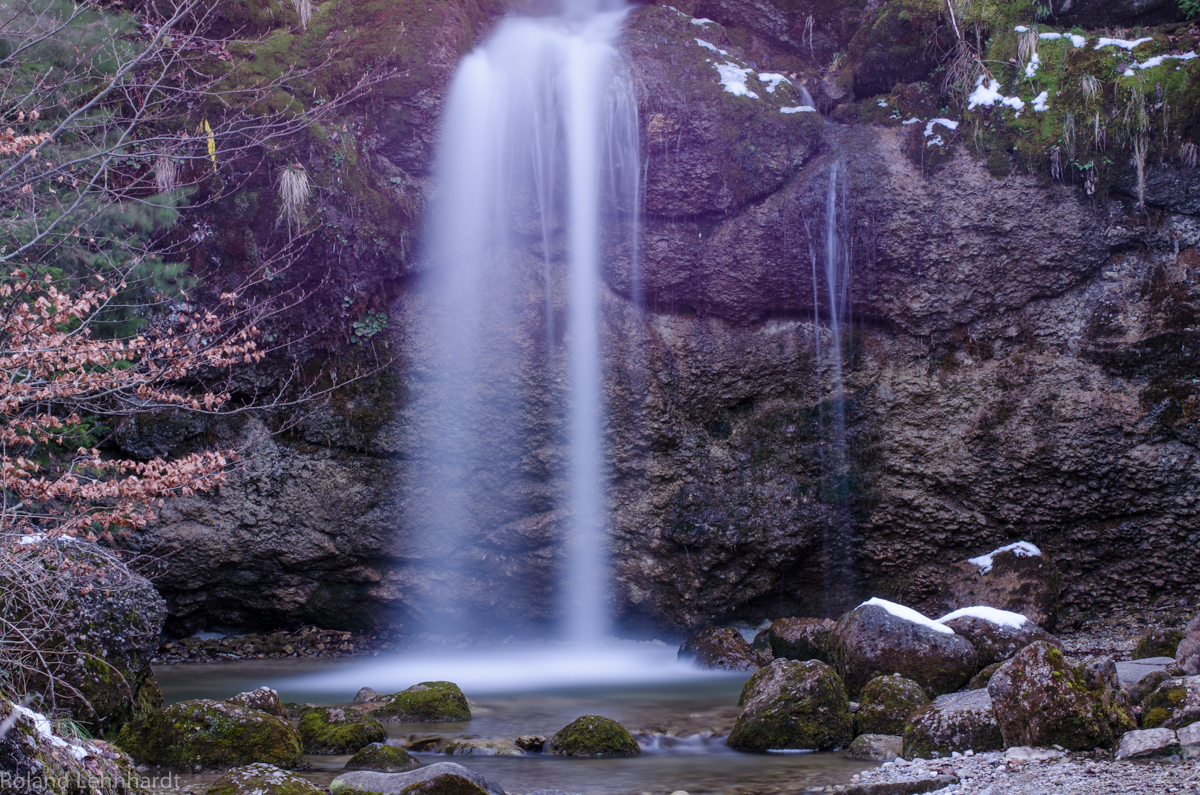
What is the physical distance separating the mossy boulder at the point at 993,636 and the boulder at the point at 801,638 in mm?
1315

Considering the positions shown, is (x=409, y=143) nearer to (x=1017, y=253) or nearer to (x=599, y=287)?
(x=599, y=287)

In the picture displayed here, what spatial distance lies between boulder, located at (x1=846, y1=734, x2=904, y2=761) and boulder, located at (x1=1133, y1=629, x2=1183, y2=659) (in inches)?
138

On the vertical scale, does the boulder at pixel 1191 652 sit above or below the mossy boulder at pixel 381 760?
above

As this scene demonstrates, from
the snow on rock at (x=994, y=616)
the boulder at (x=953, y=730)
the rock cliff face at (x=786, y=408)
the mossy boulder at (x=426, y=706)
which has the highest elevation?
the rock cliff face at (x=786, y=408)

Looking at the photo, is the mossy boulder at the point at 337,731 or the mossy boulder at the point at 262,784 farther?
the mossy boulder at the point at 337,731

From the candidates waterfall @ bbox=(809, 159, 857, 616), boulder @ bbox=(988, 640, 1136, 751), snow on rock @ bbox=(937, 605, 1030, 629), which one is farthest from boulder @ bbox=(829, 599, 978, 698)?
waterfall @ bbox=(809, 159, 857, 616)

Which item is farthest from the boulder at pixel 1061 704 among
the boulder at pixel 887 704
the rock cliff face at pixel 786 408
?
the rock cliff face at pixel 786 408

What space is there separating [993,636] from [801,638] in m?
1.91

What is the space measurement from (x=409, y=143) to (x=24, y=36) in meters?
4.70

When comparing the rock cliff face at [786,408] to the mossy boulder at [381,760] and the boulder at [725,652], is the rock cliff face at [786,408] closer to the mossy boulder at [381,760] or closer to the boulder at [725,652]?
the boulder at [725,652]

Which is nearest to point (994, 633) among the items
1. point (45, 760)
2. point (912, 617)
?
point (912, 617)

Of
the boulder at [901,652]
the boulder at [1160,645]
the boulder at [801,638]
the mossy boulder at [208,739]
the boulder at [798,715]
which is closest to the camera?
the mossy boulder at [208,739]

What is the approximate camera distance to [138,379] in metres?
5.57

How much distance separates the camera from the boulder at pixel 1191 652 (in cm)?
590
